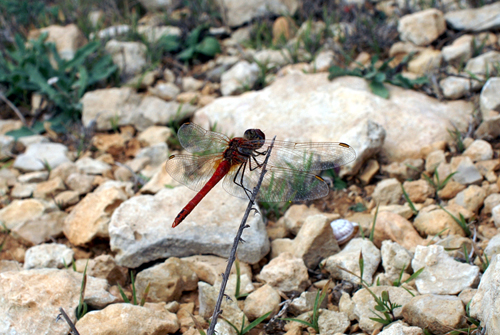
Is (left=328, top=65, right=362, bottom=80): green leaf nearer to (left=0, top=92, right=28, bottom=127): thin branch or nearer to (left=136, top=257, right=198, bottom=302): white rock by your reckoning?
(left=136, top=257, right=198, bottom=302): white rock

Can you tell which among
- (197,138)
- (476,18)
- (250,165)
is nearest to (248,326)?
(250,165)

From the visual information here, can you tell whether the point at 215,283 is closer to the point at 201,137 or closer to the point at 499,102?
the point at 201,137

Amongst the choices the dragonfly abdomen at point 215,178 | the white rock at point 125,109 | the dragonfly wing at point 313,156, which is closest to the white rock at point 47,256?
the dragonfly abdomen at point 215,178

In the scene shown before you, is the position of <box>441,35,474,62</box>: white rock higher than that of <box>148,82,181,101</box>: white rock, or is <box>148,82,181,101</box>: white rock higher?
<box>441,35,474,62</box>: white rock

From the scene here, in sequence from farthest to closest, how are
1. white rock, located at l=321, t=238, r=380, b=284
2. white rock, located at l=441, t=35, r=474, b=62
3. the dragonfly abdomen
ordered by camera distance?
white rock, located at l=441, t=35, r=474, b=62, white rock, located at l=321, t=238, r=380, b=284, the dragonfly abdomen

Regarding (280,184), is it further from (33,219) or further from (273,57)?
(273,57)

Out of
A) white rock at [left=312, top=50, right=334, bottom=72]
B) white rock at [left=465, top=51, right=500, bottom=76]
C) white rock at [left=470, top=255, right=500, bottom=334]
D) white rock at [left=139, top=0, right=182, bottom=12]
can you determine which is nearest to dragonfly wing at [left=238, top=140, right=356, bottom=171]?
white rock at [left=470, top=255, right=500, bottom=334]

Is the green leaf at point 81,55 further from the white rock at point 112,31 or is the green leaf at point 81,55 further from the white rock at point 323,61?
the white rock at point 323,61
